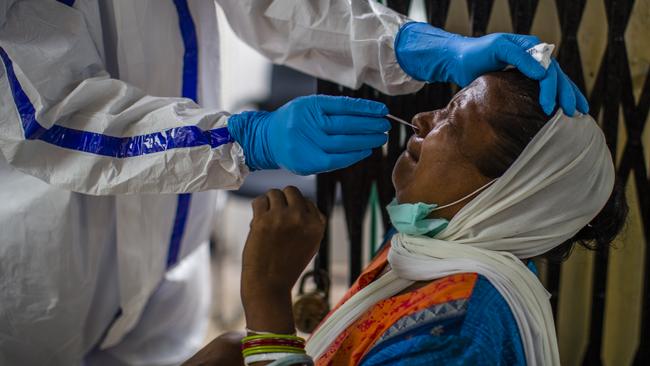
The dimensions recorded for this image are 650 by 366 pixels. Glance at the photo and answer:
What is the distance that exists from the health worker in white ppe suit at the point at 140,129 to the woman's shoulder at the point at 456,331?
0.30 meters

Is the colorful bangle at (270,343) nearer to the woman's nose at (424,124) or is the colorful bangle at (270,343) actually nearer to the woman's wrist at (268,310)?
the woman's wrist at (268,310)

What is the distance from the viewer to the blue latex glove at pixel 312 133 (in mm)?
1229

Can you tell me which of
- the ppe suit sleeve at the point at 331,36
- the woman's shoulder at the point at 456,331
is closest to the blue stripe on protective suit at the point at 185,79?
the ppe suit sleeve at the point at 331,36

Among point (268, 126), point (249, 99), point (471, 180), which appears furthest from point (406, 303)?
point (249, 99)

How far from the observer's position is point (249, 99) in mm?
3340

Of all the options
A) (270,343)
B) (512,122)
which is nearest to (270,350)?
(270,343)

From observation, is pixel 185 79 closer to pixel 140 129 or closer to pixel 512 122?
pixel 140 129

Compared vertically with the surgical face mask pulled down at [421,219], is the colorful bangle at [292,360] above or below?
below

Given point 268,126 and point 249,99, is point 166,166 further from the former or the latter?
point 249,99

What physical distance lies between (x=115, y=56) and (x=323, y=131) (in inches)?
23.5

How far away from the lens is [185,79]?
170 centimetres

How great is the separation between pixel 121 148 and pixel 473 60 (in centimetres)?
68

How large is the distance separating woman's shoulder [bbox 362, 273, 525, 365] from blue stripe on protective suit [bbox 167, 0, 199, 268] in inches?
29.2

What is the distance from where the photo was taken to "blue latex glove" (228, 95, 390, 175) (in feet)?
4.03
